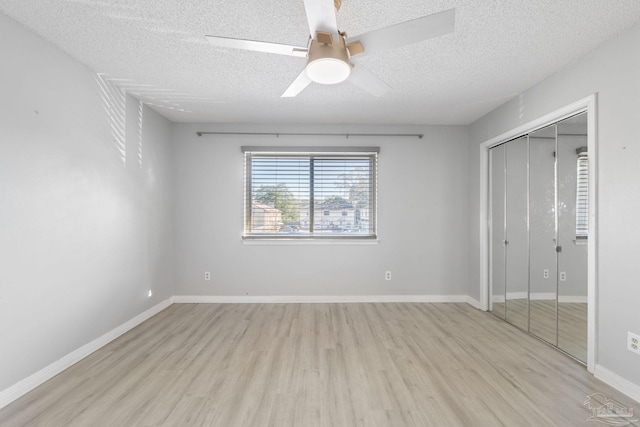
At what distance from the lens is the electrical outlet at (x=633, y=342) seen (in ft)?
5.98

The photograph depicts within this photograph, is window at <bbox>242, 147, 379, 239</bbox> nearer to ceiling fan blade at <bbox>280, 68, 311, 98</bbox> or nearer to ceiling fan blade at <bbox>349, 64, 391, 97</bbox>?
ceiling fan blade at <bbox>280, 68, 311, 98</bbox>

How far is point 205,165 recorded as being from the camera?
388cm

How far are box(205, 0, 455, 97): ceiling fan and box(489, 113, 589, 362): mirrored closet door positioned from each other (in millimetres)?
1932

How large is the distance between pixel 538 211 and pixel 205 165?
4.02 m

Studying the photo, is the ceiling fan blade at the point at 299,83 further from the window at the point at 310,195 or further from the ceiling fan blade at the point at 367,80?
the window at the point at 310,195

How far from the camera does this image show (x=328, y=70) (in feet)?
4.73

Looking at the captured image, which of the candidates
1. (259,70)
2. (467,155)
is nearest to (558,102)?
(467,155)

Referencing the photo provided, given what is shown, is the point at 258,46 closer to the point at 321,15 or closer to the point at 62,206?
the point at 321,15

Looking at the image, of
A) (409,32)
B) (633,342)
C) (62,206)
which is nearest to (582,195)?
(633,342)

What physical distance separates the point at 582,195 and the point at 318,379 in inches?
102

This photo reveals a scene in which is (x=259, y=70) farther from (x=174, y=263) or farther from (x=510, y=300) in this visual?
(x=510, y=300)

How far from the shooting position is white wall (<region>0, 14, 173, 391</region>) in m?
1.82

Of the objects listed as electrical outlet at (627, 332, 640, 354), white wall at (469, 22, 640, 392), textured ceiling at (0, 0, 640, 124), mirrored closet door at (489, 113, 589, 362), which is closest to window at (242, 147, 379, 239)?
textured ceiling at (0, 0, 640, 124)

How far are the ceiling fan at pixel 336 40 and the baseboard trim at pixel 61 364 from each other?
2561 mm
